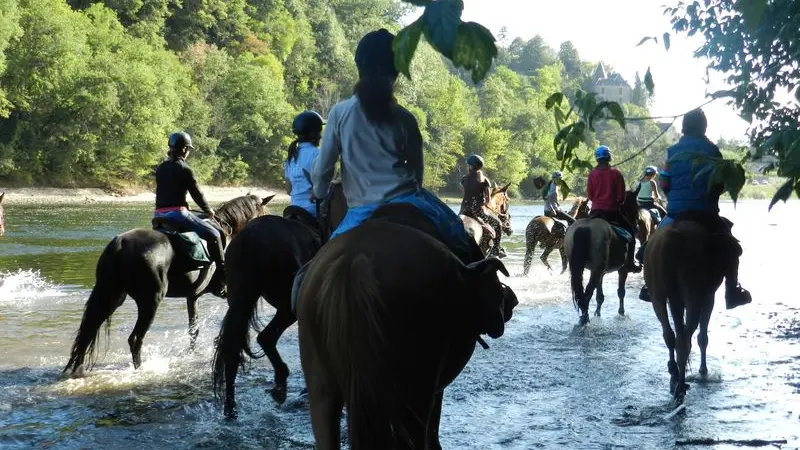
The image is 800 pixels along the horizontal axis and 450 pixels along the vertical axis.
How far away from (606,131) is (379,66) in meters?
127

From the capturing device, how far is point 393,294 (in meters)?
3.48

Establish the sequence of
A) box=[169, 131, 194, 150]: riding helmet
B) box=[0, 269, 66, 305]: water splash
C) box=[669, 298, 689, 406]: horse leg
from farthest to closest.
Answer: box=[0, 269, 66, 305]: water splash → box=[169, 131, 194, 150]: riding helmet → box=[669, 298, 689, 406]: horse leg

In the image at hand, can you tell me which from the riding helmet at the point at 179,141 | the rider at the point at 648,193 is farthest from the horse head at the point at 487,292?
the rider at the point at 648,193

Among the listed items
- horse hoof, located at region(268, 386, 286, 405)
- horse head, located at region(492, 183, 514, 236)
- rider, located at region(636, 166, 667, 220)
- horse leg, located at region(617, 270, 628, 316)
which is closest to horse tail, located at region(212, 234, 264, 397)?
horse hoof, located at region(268, 386, 286, 405)

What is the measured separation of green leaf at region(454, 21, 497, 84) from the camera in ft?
6.31

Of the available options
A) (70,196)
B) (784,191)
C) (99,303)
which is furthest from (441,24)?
(70,196)

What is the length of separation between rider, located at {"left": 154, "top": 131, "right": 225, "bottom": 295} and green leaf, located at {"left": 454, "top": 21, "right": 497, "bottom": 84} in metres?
7.37

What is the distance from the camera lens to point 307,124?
25.5 ft

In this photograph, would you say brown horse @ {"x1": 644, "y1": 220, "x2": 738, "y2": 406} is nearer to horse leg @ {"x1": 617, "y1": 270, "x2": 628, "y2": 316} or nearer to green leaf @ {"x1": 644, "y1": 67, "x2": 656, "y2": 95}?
green leaf @ {"x1": 644, "y1": 67, "x2": 656, "y2": 95}

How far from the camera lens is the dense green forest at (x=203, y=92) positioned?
5297cm

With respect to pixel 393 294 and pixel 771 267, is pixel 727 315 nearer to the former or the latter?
pixel 771 267

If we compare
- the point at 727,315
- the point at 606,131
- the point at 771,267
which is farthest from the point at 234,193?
the point at 606,131

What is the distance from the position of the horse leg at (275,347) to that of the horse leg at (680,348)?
339 cm

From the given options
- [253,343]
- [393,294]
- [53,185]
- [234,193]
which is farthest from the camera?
[234,193]
